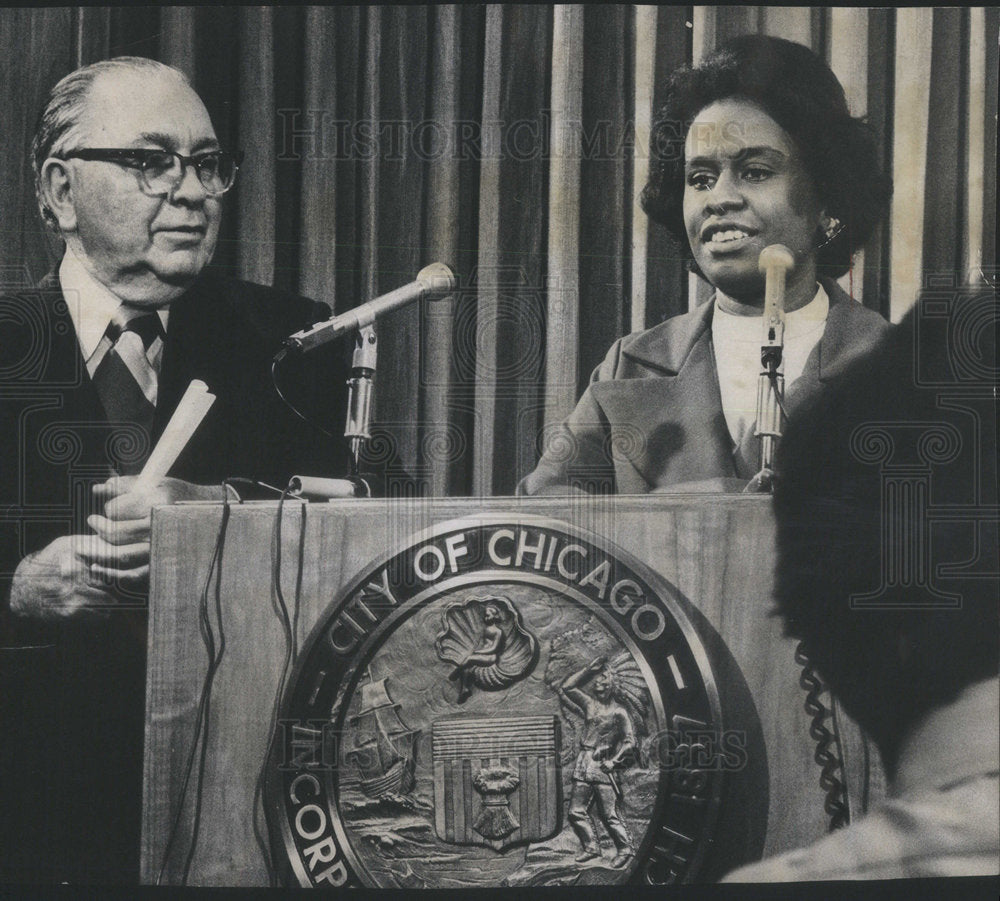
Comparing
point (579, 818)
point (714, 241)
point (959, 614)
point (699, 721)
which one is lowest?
point (579, 818)

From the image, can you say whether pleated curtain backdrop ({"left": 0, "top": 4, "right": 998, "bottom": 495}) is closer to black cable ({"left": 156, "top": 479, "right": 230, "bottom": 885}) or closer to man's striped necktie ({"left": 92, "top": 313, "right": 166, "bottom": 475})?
man's striped necktie ({"left": 92, "top": 313, "right": 166, "bottom": 475})

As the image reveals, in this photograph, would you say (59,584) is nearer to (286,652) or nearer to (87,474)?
(87,474)

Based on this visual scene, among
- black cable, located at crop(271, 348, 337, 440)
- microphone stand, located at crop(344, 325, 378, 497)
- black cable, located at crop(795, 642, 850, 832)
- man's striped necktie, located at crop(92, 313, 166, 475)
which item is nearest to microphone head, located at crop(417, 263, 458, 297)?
microphone stand, located at crop(344, 325, 378, 497)

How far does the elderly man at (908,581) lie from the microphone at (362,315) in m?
1.33

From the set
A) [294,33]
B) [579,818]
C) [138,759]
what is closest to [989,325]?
[579,818]

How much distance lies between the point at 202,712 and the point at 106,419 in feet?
3.39

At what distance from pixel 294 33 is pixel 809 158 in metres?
1.82

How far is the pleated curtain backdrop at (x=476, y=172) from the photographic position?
399cm

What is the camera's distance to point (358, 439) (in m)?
3.97

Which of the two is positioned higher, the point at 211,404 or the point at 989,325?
the point at 989,325

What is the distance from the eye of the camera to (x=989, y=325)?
4090 millimetres

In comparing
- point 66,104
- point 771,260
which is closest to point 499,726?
point 771,260

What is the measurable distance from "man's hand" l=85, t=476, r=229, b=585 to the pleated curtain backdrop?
716mm

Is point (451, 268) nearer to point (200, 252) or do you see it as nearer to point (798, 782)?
point (200, 252)
